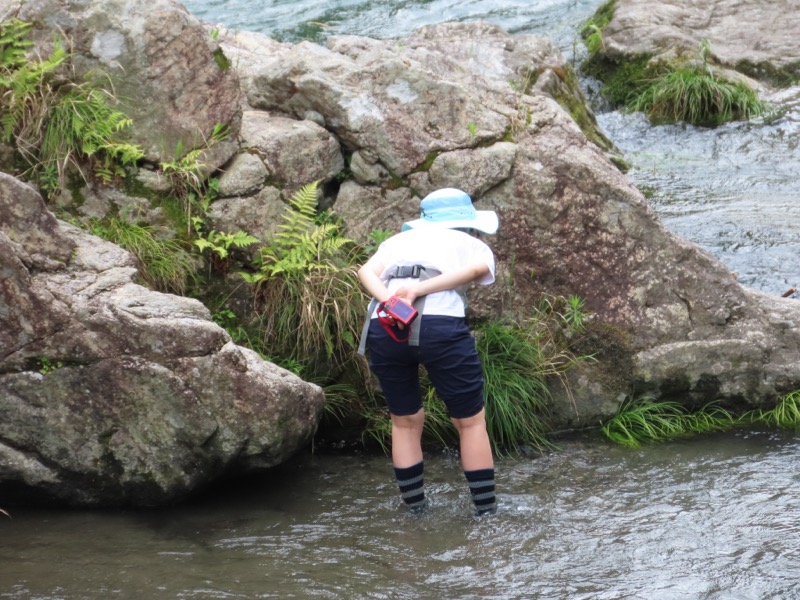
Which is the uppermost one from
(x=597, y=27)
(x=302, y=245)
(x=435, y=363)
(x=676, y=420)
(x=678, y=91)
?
(x=597, y=27)

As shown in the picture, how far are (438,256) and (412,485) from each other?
1174 millimetres

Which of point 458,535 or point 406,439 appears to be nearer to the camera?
point 458,535

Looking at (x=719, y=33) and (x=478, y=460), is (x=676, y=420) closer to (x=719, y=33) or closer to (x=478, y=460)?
(x=478, y=460)

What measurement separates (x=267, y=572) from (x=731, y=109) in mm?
8405

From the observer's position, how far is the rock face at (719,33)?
11.7 meters

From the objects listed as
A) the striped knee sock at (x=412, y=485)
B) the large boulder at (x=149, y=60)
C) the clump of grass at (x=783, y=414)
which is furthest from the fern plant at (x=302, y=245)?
the clump of grass at (x=783, y=414)

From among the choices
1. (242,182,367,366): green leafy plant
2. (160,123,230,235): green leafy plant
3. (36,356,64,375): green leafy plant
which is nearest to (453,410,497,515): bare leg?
(242,182,367,366): green leafy plant

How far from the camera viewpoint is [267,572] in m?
4.11

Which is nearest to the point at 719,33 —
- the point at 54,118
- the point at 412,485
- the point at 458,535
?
the point at 54,118

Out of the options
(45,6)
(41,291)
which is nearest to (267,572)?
(41,291)

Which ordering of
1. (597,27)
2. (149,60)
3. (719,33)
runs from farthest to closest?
(597,27)
(719,33)
(149,60)

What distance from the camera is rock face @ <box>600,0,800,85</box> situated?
11.7 m

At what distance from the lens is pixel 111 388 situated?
4672mm

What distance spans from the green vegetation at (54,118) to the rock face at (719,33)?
7.72 meters
